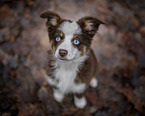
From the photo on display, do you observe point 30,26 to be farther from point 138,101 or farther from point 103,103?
point 138,101

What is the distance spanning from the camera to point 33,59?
10.5ft

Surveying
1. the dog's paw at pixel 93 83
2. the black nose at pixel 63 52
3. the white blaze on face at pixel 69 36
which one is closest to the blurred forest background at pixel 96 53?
the dog's paw at pixel 93 83

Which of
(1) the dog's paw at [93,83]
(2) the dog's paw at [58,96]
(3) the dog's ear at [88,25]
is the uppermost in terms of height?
(3) the dog's ear at [88,25]

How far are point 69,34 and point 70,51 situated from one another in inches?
10.6

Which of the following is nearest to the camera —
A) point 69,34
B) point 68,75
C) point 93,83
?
point 69,34

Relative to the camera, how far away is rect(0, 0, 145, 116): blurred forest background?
275 cm

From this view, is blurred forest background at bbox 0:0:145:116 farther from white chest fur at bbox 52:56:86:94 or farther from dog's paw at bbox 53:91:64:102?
white chest fur at bbox 52:56:86:94

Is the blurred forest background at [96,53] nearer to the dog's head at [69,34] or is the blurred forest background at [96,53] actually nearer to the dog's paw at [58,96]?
the dog's paw at [58,96]

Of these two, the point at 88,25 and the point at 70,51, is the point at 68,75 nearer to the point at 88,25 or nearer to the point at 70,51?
the point at 70,51

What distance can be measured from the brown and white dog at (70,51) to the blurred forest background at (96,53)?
1.88 feet

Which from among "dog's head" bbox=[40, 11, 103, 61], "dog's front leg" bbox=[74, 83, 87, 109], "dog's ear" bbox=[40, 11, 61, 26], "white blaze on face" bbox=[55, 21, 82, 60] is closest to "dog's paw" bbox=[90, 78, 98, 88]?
"dog's front leg" bbox=[74, 83, 87, 109]

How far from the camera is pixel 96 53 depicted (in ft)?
11.7

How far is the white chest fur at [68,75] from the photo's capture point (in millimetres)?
2311

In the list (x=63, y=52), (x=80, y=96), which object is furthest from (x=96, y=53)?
(x=63, y=52)
